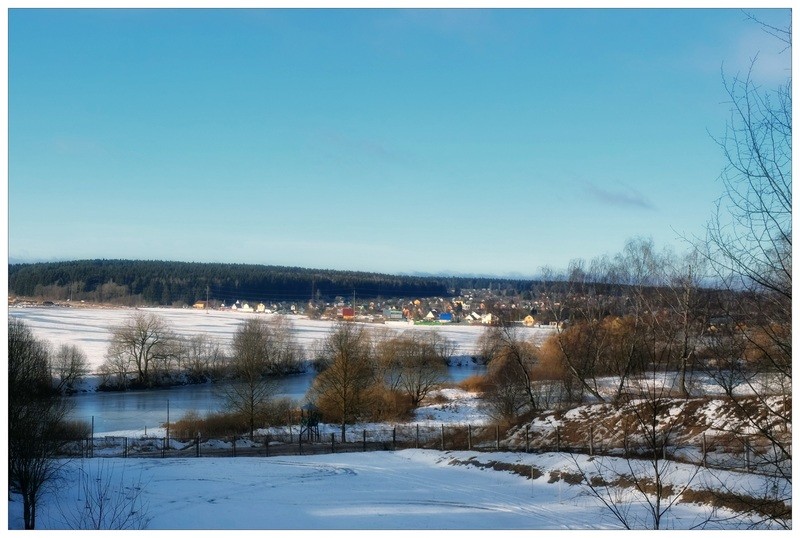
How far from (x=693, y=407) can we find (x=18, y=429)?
1324 centimetres

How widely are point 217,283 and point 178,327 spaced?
312 inches

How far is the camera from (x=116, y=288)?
3428 cm

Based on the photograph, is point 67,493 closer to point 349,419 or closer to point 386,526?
point 386,526

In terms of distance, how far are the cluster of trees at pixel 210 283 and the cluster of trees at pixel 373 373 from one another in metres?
4.52

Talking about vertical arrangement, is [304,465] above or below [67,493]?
below

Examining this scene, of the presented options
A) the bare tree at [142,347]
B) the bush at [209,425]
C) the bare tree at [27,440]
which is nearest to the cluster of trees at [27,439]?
the bare tree at [27,440]

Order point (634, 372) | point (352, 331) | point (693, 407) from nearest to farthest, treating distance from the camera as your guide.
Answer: point (634, 372)
point (693, 407)
point (352, 331)

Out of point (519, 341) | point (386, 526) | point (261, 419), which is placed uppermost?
point (519, 341)

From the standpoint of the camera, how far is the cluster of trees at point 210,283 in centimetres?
3108

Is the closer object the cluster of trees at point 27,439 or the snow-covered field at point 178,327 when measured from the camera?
the cluster of trees at point 27,439

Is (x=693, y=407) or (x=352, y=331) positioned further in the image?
(x=352, y=331)

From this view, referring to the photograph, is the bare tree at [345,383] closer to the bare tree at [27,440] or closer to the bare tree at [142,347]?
the bare tree at [142,347]

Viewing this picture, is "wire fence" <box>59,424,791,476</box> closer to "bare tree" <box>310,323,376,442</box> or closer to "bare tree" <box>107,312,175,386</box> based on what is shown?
"bare tree" <box>310,323,376,442</box>
